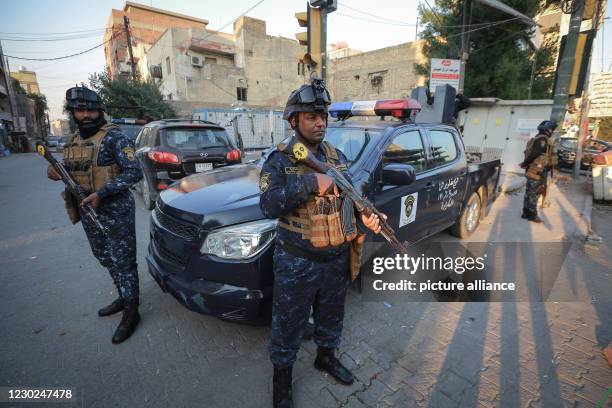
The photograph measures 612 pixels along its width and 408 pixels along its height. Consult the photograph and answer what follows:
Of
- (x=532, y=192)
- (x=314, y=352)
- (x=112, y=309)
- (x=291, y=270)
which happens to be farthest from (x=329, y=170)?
(x=532, y=192)

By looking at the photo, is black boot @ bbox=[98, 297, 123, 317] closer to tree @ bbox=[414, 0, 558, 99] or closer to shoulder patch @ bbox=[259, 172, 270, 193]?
shoulder patch @ bbox=[259, 172, 270, 193]

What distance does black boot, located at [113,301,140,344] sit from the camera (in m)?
2.42

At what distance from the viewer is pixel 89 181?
2379 mm

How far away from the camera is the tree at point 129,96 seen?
18859mm

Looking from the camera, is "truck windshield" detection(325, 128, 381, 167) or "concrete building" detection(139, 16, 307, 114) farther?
"concrete building" detection(139, 16, 307, 114)

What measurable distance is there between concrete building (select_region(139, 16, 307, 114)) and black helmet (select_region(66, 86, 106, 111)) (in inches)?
887

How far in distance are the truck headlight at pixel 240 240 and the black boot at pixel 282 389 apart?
732 mm

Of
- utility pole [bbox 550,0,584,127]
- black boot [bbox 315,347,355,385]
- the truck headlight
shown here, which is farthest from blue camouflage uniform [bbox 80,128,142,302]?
utility pole [bbox 550,0,584,127]

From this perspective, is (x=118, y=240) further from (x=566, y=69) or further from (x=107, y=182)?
(x=566, y=69)

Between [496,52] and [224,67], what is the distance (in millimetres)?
20683

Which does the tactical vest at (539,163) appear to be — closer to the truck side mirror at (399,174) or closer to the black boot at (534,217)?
the black boot at (534,217)

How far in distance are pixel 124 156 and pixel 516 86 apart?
51.6 feet

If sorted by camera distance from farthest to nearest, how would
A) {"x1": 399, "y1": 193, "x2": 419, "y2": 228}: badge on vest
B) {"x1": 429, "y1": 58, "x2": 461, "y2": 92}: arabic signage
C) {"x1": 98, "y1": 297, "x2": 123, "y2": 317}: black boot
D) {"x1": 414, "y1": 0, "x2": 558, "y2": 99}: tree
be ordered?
{"x1": 414, "y1": 0, "x2": 558, "y2": 99}: tree
{"x1": 429, "y1": 58, "x2": 461, "y2": 92}: arabic signage
{"x1": 399, "y1": 193, "x2": 419, "y2": 228}: badge on vest
{"x1": 98, "y1": 297, "x2": 123, "y2": 317}: black boot

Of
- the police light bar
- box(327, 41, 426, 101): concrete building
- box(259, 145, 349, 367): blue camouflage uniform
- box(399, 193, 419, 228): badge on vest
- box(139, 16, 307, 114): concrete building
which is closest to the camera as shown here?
box(259, 145, 349, 367): blue camouflage uniform
